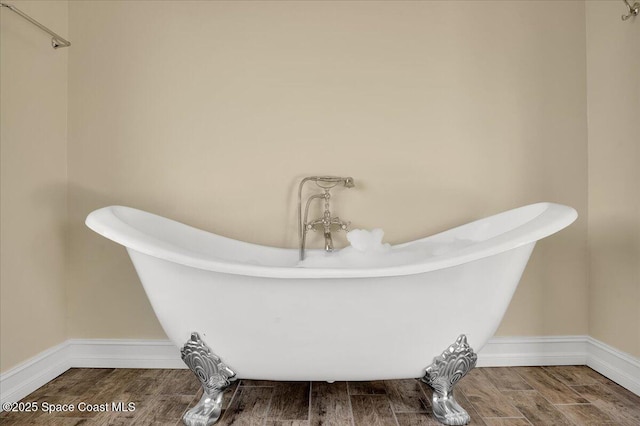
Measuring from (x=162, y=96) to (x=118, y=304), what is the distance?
40.8 inches

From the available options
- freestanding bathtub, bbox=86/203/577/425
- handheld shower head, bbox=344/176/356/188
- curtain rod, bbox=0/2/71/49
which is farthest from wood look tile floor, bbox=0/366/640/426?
curtain rod, bbox=0/2/71/49

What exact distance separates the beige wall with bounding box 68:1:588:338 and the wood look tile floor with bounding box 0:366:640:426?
27 cm

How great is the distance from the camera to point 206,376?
5.20 ft

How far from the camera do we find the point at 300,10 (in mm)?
2273

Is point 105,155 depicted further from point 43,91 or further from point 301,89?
point 301,89

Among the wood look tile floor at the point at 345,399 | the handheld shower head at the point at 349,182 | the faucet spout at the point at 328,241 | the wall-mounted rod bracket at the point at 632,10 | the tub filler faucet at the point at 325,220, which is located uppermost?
the wall-mounted rod bracket at the point at 632,10

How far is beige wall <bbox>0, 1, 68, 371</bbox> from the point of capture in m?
1.82

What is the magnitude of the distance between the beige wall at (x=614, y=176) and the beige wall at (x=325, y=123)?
7cm

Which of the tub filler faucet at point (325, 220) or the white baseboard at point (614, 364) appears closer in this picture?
the white baseboard at point (614, 364)

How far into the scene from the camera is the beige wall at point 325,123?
2.24 m

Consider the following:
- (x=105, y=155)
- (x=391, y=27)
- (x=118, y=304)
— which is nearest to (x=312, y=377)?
(x=118, y=304)

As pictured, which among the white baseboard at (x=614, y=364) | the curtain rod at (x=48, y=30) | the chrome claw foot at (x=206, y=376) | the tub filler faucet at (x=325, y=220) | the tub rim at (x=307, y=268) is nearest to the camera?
the tub rim at (x=307, y=268)

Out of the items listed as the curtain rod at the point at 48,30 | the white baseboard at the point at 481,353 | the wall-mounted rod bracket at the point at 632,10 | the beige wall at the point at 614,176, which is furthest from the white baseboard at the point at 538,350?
the curtain rod at the point at 48,30

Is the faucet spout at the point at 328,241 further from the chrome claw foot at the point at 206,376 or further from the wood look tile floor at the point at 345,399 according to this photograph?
the chrome claw foot at the point at 206,376
